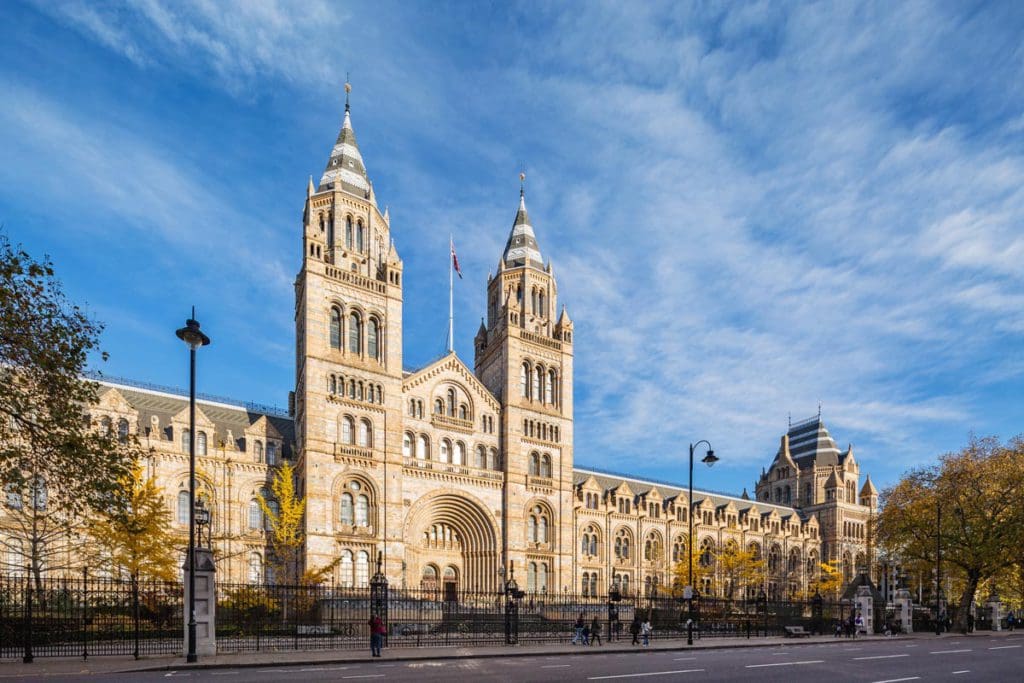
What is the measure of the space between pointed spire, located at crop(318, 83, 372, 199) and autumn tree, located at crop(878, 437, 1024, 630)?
45.5 m

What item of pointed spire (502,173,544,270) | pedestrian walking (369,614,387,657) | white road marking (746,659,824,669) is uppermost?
pointed spire (502,173,544,270)

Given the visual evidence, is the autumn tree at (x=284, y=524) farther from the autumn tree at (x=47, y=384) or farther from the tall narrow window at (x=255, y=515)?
the autumn tree at (x=47, y=384)

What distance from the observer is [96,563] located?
115 feet

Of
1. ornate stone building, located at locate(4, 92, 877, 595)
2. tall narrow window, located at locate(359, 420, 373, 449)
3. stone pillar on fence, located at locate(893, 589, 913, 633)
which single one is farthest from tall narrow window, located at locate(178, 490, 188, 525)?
stone pillar on fence, located at locate(893, 589, 913, 633)

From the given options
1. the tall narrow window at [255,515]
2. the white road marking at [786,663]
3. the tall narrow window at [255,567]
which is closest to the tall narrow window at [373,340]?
the tall narrow window at [255,515]

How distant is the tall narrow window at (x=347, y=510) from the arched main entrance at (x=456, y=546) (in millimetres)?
5805

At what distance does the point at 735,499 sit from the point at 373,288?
56136mm

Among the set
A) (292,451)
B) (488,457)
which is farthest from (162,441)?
(488,457)

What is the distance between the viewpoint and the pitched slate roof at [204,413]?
45.8 meters

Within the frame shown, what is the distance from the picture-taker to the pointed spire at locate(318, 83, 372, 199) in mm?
51594

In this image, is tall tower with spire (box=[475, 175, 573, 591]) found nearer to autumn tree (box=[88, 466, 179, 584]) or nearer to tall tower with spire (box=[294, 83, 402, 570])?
tall tower with spire (box=[294, 83, 402, 570])

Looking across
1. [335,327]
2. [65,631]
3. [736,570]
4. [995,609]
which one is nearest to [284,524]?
[335,327]

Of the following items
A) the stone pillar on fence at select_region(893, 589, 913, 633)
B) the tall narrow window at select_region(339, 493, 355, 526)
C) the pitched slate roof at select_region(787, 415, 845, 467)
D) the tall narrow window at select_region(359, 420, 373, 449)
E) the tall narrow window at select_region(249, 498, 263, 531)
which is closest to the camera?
the tall narrow window at select_region(249, 498, 263, 531)

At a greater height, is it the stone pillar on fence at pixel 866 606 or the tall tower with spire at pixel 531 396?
the tall tower with spire at pixel 531 396
